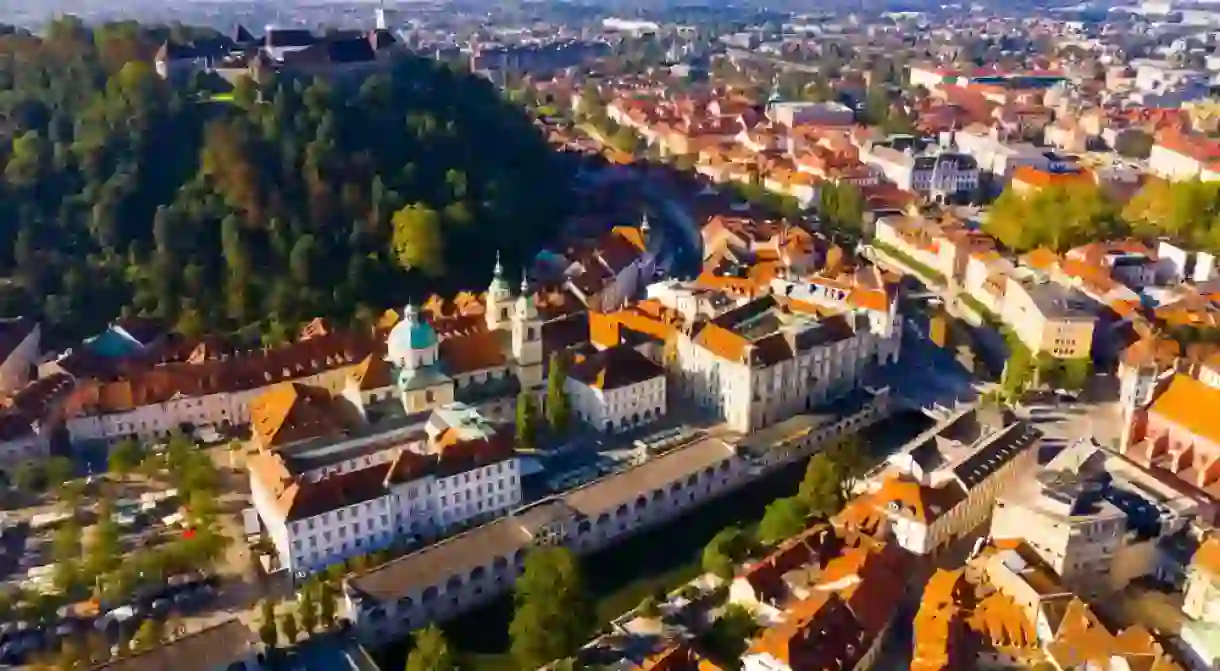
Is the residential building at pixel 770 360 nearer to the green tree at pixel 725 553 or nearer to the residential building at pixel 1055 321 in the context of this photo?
the residential building at pixel 1055 321

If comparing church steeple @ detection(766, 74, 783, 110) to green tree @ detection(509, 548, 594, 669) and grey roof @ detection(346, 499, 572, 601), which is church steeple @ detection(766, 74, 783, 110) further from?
green tree @ detection(509, 548, 594, 669)

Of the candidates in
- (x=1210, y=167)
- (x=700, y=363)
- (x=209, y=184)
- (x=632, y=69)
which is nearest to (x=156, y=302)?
(x=209, y=184)

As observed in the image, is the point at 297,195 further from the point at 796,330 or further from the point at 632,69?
the point at 632,69

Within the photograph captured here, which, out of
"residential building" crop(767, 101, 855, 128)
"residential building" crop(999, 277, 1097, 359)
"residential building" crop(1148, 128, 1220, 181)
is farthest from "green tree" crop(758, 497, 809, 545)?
"residential building" crop(767, 101, 855, 128)

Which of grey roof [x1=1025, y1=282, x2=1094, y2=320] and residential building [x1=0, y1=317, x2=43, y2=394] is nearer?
residential building [x1=0, y1=317, x2=43, y2=394]

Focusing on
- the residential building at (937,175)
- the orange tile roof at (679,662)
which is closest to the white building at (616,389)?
the orange tile roof at (679,662)
